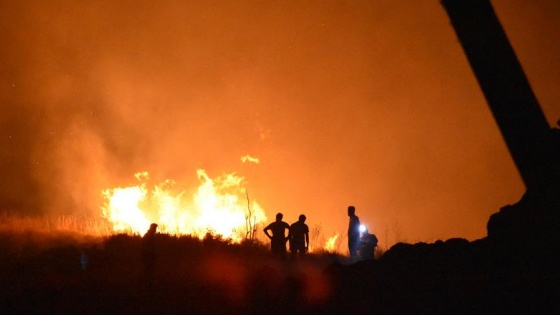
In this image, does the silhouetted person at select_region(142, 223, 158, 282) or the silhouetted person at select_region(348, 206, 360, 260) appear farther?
the silhouetted person at select_region(348, 206, 360, 260)

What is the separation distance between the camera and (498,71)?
27.8 ft

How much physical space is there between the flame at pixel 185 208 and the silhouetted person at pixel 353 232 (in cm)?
1045

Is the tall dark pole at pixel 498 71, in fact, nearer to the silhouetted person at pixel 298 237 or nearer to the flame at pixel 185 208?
the silhouetted person at pixel 298 237

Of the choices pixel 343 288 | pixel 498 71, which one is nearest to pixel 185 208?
pixel 343 288

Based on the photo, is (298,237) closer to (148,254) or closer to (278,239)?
(278,239)

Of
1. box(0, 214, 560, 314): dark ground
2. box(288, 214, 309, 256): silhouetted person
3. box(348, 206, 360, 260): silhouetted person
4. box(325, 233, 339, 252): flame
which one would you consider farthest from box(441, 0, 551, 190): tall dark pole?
box(325, 233, 339, 252): flame

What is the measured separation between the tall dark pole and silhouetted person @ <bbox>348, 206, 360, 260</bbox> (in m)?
5.95

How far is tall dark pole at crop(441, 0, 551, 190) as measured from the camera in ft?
27.8

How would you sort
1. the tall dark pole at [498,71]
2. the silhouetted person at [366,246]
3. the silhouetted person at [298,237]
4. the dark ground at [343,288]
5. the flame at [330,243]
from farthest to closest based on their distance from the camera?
the flame at [330,243] < the silhouetted person at [366,246] < the silhouetted person at [298,237] < the tall dark pole at [498,71] < the dark ground at [343,288]

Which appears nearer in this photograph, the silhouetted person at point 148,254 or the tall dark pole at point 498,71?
the tall dark pole at point 498,71

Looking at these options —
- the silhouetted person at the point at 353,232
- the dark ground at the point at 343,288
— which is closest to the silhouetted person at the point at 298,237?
the dark ground at the point at 343,288

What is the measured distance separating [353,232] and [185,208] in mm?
17531

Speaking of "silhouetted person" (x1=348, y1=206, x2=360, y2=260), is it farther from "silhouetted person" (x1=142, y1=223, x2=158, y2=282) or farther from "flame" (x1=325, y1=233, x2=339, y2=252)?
"flame" (x1=325, y1=233, x2=339, y2=252)

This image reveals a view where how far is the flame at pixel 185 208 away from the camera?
85.9ft
